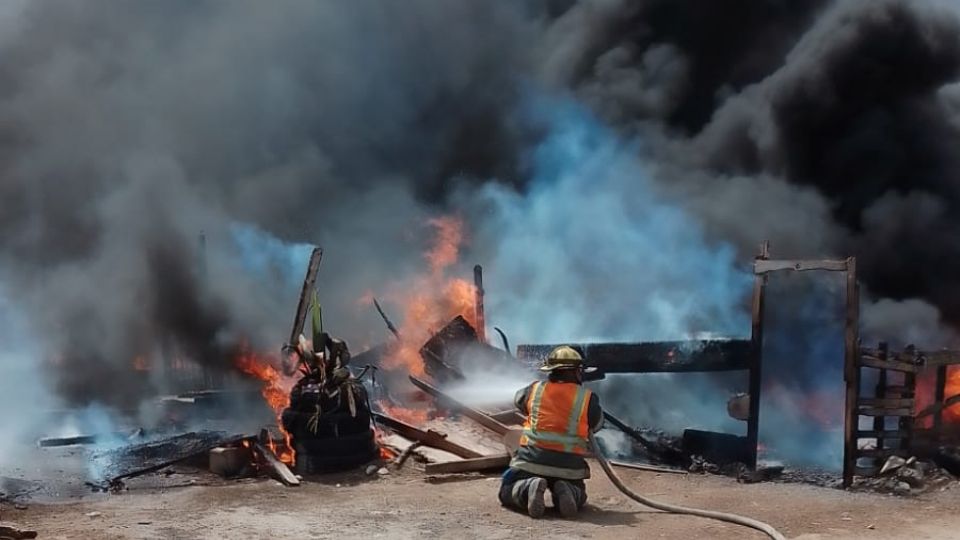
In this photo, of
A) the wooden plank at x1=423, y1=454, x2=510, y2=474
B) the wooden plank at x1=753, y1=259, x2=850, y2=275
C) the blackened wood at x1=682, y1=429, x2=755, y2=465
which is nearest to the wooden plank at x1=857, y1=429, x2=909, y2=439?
the blackened wood at x1=682, y1=429, x2=755, y2=465

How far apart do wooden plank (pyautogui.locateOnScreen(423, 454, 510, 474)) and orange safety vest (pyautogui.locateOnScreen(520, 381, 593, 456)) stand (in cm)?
228

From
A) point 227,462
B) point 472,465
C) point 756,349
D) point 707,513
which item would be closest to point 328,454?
point 227,462

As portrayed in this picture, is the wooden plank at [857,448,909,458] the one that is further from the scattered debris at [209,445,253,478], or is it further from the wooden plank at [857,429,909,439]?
the scattered debris at [209,445,253,478]

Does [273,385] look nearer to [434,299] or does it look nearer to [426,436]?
[426,436]

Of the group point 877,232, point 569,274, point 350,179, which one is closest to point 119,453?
point 569,274

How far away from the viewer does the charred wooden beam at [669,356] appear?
13.4m

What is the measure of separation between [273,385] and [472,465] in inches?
199

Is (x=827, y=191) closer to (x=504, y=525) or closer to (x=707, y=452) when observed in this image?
(x=707, y=452)

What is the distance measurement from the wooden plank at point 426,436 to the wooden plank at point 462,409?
2.61 feet

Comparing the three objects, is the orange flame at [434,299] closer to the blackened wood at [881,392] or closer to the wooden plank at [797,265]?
the wooden plank at [797,265]

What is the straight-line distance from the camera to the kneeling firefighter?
25.5 feet

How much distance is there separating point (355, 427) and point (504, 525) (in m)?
3.40

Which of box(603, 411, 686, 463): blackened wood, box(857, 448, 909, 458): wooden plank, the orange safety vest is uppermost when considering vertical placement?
the orange safety vest

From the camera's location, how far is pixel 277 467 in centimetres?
995
